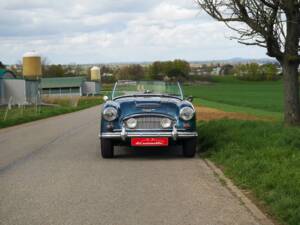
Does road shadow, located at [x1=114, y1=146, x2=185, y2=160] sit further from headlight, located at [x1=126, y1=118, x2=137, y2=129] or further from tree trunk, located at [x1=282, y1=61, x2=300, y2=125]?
tree trunk, located at [x1=282, y1=61, x2=300, y2=125]

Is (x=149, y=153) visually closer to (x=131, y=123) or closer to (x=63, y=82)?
(x=131, y=123)

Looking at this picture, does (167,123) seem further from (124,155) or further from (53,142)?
(53,142)

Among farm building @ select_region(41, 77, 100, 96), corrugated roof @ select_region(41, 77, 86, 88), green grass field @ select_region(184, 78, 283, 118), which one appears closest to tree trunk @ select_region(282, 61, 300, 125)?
green grass field @ select_region(184, 78, 283, 118)

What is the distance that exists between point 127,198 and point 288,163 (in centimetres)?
267

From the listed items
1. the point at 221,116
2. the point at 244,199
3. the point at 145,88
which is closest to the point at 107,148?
the point at 145,88

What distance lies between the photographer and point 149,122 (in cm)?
1124

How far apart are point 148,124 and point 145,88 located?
9.95 feet

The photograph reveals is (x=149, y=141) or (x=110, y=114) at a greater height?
(x=110, y=114)

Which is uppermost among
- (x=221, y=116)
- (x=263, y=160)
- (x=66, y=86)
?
(x=263, y=160)

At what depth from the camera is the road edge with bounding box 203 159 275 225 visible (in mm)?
6379

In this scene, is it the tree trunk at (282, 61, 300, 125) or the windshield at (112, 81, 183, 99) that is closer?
the windshield at (112, 81, 183, 99)

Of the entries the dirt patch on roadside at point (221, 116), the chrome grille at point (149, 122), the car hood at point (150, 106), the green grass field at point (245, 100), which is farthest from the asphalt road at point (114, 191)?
the green grass field at point (245, 100)

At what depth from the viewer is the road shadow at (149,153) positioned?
11.9 m

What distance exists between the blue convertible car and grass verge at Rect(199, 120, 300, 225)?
721 millimetres
